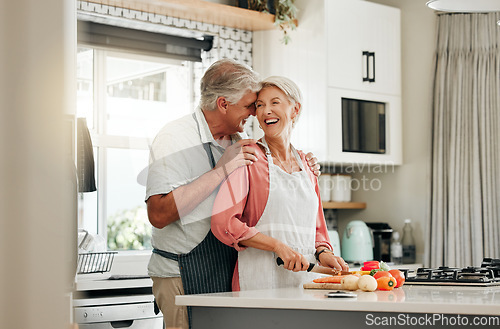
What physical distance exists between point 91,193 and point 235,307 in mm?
850

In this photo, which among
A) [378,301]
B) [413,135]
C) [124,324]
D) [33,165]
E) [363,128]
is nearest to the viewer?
[33,165]

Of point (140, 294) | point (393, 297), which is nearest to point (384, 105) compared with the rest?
point (140, 294)

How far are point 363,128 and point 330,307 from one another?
2.16 metres

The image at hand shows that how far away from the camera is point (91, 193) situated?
0.35 metres

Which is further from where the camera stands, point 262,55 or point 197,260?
point 262,55

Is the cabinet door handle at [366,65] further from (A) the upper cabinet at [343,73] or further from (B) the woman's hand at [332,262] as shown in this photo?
(B) the woman's hand at [332,262]

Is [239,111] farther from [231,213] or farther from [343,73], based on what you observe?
[343,73]

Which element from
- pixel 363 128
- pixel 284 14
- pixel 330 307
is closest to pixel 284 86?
pixel 330 307

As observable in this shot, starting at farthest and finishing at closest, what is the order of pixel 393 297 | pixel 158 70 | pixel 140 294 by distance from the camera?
1. pixel 140 294
2. pixel 393 297
3. pixel 158 70

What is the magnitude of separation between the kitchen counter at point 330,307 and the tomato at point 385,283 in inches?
0.6

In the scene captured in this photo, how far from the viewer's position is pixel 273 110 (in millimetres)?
1523

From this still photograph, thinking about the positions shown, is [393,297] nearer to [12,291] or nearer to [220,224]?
[220,224]

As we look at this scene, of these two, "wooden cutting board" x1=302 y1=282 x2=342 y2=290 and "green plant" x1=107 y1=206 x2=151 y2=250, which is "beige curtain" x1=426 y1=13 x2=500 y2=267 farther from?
"green plant" x1=107 y1=206 x2=151 y2=250

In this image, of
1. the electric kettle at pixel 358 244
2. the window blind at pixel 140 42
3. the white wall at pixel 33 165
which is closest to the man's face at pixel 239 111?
the window blind at pixel 140 42
